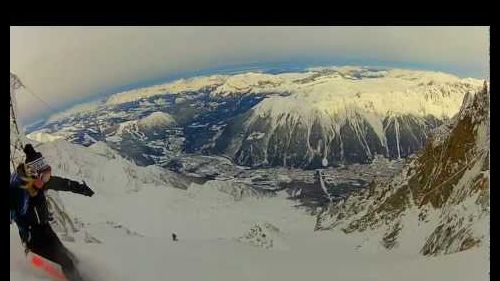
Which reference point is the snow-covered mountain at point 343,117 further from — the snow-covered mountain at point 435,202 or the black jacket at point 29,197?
the black jacket at point 29,197

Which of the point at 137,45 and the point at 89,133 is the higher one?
the point at 137,45

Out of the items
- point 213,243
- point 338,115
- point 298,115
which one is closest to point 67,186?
point 213,243

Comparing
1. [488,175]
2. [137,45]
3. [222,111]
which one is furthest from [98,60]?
[488,175]

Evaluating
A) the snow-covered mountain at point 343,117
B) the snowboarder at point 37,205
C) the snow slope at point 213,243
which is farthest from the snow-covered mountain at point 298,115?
the snowboarder at point 37,205

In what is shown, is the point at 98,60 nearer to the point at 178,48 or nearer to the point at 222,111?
the point at 178,48

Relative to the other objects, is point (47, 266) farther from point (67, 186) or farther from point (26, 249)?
point (67, 186)
